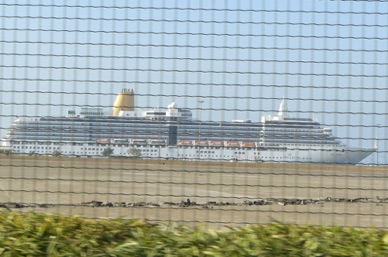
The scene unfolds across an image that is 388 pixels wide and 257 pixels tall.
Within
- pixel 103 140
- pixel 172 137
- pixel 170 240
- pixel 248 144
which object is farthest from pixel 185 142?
pixel 170 240

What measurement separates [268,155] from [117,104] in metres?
1.17

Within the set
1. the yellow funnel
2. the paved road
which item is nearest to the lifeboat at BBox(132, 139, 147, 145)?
the paved road

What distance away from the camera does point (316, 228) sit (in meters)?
4.15

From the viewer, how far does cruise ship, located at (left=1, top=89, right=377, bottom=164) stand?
4898 millimetres

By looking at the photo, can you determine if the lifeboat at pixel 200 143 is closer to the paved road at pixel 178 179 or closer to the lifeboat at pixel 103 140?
the paved road at pixel 178 179

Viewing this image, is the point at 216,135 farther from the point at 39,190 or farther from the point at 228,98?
the point at 39,190

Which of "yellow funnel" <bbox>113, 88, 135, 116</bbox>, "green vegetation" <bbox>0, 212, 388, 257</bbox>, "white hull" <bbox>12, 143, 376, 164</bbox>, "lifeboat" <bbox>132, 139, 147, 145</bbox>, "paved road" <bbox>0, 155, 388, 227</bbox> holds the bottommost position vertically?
"green vegetation" <bbox>0, 212, 388, 257</bbox>

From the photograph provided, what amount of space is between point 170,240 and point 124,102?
1.37m

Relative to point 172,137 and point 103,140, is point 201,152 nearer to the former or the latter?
point 172,137

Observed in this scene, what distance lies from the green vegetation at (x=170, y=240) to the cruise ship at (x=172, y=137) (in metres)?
0.92

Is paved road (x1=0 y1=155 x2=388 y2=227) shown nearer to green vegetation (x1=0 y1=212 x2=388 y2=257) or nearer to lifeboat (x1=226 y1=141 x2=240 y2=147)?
lifeboat (x1=226 y1=141 x2=240 y2=147)

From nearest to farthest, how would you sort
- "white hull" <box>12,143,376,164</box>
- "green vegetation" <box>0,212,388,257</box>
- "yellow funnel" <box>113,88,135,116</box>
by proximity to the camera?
"green vegetation" <box>0,212,388,257</box>, "yellow funnel" <box>113,88,135,116</box>, "white hull" <box>12,143,376,164</box>

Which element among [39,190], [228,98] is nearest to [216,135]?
[228,98]

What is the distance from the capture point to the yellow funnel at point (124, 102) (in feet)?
16.0
